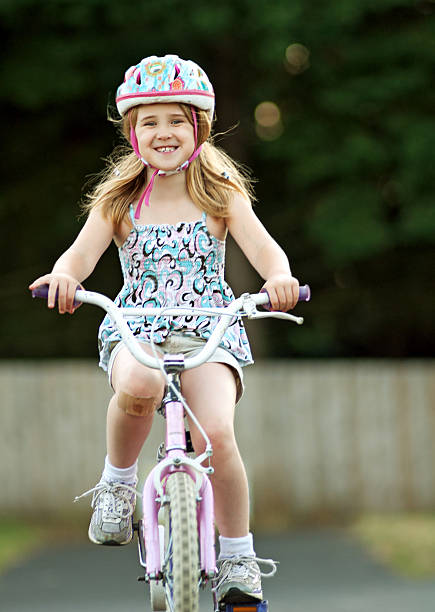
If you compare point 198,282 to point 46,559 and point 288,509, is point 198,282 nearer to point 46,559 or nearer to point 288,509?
point 46,559

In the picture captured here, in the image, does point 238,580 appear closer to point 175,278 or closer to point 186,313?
point 186,313

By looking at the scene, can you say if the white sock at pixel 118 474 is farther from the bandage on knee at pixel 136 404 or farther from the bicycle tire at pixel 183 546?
the bicycle tire at pixel 183 546

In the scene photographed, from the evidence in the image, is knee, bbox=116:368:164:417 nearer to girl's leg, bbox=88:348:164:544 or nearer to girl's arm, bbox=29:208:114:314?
girl's leg, bbox=88:348:164:544

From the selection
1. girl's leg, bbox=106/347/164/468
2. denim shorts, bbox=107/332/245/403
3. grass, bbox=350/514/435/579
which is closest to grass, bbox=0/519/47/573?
grass, bbox=350/514/435/579

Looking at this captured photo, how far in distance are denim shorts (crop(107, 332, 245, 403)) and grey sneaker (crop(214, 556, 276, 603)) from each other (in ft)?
1.99

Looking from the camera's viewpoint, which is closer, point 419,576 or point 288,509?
point 419,576

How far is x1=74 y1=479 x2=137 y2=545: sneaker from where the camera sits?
3881mm

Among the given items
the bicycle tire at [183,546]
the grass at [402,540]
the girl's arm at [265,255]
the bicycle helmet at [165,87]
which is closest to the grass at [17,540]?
the grass at [402,540]

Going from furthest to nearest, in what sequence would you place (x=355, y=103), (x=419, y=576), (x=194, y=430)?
(x=355, y=103)
(x=419, y=576)
(x=194, y=430)

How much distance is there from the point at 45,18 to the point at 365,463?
245 inches

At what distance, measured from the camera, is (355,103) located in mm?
12148

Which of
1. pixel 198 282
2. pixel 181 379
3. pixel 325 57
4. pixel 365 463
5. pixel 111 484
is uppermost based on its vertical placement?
pixel 325 57

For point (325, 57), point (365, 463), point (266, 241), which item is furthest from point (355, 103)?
point (266, 241)

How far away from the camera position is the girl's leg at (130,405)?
359 cm
